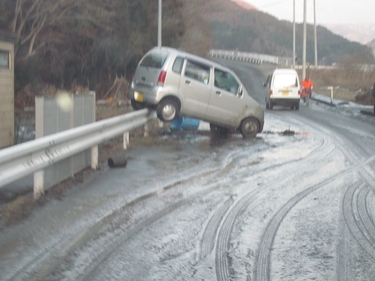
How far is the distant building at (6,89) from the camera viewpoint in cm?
1462

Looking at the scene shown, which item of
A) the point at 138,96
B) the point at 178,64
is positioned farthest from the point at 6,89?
the point at 178,64

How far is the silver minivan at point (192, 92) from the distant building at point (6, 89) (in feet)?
9.96

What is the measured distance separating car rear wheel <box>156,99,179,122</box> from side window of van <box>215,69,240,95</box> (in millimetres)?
1312

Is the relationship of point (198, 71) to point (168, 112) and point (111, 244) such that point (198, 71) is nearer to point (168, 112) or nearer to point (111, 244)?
point (168, 112)

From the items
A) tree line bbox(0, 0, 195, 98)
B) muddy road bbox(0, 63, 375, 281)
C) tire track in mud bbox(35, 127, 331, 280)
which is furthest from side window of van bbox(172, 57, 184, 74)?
tree line bbox(0, 0, 195, 98)

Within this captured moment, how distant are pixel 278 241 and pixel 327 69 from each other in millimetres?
62674

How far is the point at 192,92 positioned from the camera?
599 inches

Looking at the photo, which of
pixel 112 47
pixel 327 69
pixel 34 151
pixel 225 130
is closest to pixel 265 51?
pixel 327 69

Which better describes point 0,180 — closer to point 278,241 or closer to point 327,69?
point 278,241

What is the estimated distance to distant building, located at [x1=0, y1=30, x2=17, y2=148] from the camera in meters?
14.6

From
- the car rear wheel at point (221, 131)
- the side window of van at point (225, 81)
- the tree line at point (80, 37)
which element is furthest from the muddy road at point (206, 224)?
the tree line at point (80, 37)

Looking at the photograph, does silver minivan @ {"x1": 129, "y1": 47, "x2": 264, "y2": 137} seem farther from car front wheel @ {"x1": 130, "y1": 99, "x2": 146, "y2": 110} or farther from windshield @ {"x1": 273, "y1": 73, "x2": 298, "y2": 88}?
windshield @ {"x1": 273, "y1": 73, "x2": 298, "y2": 88}

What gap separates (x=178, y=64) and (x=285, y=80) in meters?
16.3

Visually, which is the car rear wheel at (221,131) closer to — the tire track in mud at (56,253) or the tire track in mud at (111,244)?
the tire track in mud at (111,244)
